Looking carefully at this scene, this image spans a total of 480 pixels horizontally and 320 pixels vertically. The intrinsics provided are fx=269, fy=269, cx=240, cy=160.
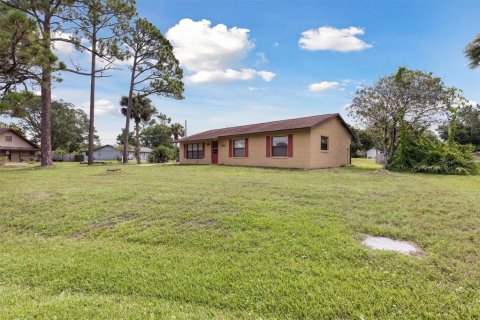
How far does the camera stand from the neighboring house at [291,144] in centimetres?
1551

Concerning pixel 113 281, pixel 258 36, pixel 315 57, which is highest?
pixel 258 36

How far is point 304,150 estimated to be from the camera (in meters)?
15.5

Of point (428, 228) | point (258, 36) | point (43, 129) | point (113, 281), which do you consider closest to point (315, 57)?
point (258, 36)

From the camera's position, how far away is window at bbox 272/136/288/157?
16459mm

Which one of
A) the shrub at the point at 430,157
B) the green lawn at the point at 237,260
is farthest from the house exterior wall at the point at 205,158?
the green lawn at the point at 237,260

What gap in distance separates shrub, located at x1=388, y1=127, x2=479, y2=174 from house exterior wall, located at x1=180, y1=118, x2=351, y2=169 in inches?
132

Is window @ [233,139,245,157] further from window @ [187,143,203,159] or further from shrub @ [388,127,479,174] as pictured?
shrub @ [388,127,479,174]

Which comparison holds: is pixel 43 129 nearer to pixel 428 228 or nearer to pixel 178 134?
pixel 428 228

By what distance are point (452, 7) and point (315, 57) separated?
5230 millimetres

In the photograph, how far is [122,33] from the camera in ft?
72.7

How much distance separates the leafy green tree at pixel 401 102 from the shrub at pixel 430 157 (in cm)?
131

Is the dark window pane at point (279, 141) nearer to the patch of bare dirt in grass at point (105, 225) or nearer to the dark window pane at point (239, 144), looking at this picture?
the dark window pane at point (239, 144)

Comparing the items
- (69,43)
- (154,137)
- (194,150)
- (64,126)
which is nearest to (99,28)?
(69,43)

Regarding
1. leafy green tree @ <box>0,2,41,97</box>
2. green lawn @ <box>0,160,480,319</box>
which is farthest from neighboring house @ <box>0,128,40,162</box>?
green lawn @ <box>0,160,480,319</box>
